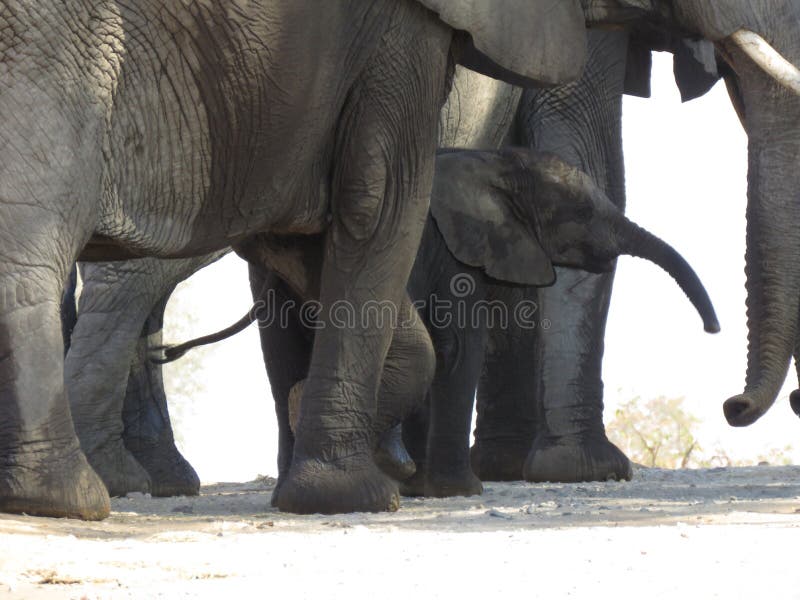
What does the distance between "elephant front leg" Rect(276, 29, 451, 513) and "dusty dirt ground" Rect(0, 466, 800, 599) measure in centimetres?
20

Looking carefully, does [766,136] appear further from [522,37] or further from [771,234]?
[522,37]

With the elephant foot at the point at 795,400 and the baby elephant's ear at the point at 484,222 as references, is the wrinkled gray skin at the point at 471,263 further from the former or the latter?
the elephant foot at the point at 795,400

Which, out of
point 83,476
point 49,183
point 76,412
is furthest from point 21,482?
point 76,412

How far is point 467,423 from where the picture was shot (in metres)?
6.35

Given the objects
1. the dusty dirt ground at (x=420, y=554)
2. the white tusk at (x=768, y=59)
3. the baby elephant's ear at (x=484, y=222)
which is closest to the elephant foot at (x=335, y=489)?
the dusty dirt ground at (x=420, y=554)

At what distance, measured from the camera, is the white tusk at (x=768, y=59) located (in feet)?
18.7

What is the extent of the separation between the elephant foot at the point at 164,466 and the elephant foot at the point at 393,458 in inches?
45.4

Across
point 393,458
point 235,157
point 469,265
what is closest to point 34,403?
point 235,157

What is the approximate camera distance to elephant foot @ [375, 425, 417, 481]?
6.16 meters

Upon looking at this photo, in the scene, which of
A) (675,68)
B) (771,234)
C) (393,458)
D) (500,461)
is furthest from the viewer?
(675,68)

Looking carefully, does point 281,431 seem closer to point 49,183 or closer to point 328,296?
point 328,296

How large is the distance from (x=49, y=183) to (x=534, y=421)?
12.1 ft

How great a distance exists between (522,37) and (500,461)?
255 cm

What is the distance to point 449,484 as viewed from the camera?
6.21 meters
